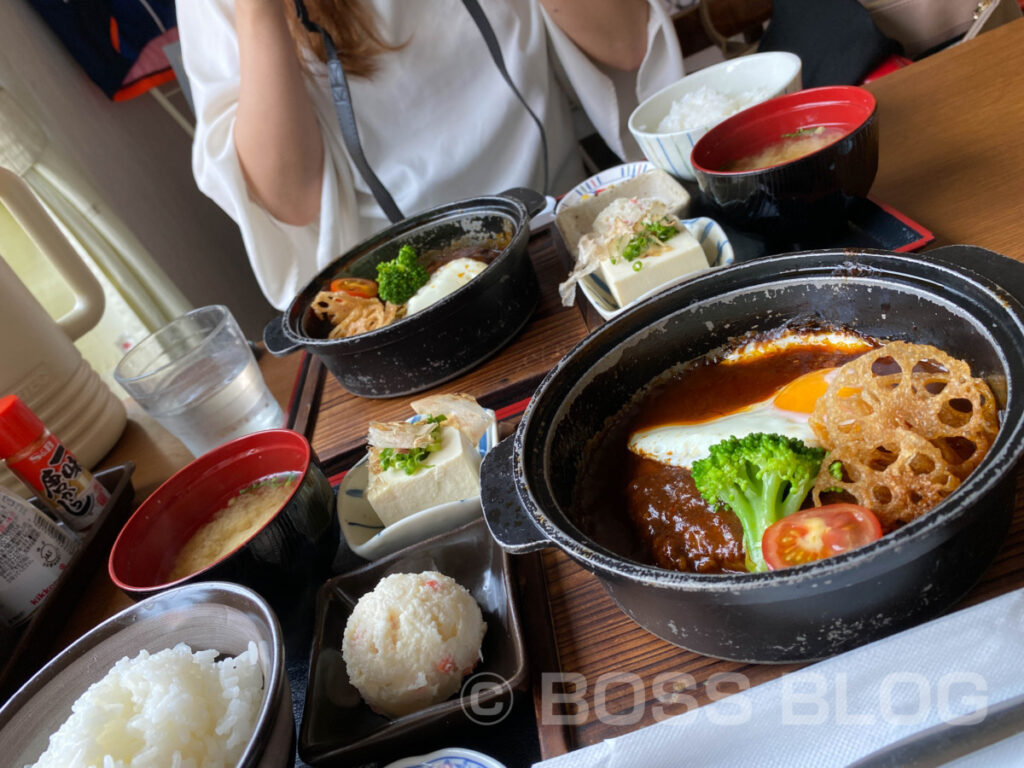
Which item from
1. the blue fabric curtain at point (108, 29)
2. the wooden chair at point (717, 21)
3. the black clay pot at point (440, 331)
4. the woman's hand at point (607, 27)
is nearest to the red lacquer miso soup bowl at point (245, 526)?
the black clay pot at point (440, 331)

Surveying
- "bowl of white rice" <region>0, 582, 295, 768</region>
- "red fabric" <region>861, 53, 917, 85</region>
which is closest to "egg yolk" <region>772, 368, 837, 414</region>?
"bowl of white rice" <region>0, 582, 295, 768</region>

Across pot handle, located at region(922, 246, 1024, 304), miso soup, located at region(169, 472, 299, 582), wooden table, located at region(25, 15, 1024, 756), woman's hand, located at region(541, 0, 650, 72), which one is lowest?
wooden table, located at region(25, 15, 1024, 756)

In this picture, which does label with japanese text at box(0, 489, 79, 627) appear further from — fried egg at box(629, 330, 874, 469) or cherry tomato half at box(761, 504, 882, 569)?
cherry tomato half at box(761, 504, 882, 569)

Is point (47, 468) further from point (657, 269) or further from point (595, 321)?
point (657, 269)

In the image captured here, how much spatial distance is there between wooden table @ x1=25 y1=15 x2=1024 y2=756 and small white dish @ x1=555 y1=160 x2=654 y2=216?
18 centimetres

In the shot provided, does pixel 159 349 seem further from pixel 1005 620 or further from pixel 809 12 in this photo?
pixel 809 12

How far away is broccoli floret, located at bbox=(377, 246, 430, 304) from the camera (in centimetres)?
193

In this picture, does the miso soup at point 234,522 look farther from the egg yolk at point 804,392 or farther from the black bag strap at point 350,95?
the black bag strap at point 350,95

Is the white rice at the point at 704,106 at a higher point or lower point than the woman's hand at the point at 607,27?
lower

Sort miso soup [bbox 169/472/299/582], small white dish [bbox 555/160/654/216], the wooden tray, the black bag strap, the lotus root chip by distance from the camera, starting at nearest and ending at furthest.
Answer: the lotus root chip, miso soup [bbox 169/472/299/582], the wooden tray, small white dish [bbox 555/160/654/216], the black bag strap

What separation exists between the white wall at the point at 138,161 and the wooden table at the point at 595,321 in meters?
2.11

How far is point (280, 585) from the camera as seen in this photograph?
1215mm

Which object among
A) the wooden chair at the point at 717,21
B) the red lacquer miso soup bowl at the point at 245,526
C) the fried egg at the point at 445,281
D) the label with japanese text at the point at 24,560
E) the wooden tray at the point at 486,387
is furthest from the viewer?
the wooden chair at the point at 717,21

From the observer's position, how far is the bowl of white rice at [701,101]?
1878 millimetres
